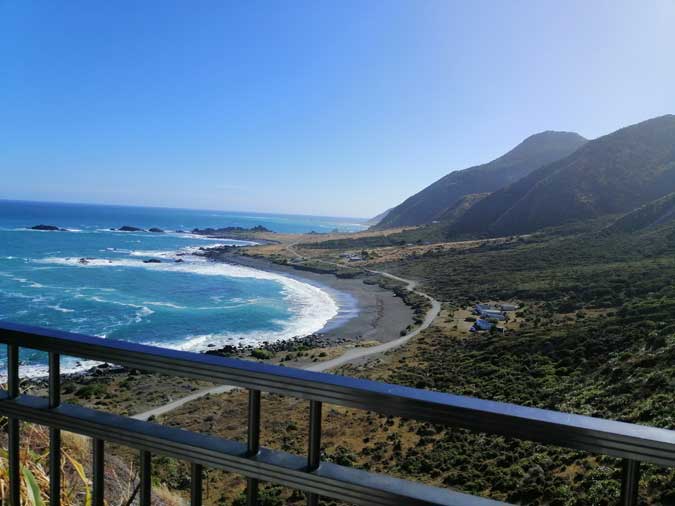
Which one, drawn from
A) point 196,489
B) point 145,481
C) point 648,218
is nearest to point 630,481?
point 196,489

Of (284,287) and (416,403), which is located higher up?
(416,403)

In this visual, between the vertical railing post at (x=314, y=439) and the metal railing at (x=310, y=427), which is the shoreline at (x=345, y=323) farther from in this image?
the vertical railing post at (x=314, y=439)

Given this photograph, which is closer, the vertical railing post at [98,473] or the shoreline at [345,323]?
the vertical railing post at [98,473]

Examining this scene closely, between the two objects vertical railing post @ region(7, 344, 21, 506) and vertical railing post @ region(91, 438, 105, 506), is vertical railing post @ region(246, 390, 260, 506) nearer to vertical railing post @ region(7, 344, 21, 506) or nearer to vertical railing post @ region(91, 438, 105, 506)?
vertical railing post @ region(91, 438, 105, 506)

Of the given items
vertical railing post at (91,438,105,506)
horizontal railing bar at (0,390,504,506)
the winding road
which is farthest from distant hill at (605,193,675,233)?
vertical railing post at (91,438,105,506)

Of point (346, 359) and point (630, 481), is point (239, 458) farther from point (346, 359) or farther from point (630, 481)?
point (346, 359)

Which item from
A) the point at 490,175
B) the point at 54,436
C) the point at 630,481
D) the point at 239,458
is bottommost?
the point at 54,436

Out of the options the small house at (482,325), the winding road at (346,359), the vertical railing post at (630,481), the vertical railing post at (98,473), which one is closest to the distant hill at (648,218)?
the winding road at (346,359)

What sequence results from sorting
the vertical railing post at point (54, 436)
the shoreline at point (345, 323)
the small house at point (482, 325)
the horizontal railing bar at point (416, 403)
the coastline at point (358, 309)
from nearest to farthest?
the horizontal railing bar at point (416, 403) < the vertical railing post at point (54, 436) < the shoreline at point (345, 323) < the small house at point (482, 325) < the coastline at point (358, 309)

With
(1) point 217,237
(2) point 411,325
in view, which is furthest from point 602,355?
(1) point 217,237
